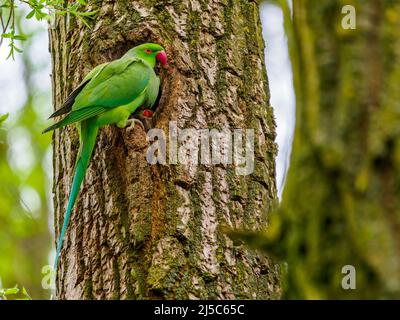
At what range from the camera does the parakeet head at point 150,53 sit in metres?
3.37

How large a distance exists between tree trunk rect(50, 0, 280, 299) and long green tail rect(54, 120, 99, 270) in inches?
1.5

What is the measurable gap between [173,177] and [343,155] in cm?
155

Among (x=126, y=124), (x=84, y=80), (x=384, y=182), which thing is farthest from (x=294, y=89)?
(x=84, y=80)

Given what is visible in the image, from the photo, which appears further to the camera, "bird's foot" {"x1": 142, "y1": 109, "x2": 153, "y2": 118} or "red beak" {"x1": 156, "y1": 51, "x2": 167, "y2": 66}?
"bird's foot" {"x1": 142, "y1": 109, "x2": 153, "y2": 118}

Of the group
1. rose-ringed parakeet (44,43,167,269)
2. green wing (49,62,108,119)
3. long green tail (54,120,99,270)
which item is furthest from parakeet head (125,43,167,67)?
long green tail (54,120,99,270)

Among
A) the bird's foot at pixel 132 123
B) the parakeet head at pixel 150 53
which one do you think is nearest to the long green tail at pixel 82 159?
the bird's foot at pixel 132 123

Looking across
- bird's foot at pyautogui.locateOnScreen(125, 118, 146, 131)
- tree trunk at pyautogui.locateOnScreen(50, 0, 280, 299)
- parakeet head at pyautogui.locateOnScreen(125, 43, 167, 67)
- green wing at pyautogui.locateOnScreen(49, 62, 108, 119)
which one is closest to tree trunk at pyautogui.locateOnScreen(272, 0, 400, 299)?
tree trunk at pyautogui.locateOnScreen(50, 0, 280, 299)

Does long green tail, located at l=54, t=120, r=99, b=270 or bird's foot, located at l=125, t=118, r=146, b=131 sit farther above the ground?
bird's foot, located at l=125, t=118, r=146, b=131

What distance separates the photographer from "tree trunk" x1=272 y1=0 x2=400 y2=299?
144cm

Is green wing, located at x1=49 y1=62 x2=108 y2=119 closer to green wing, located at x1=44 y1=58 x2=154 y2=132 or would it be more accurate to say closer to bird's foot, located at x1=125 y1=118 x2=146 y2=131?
green wing, located at x1=44 y1=58 x2=154 y2=132

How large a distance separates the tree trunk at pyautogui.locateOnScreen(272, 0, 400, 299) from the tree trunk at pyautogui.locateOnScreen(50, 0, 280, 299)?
110cm

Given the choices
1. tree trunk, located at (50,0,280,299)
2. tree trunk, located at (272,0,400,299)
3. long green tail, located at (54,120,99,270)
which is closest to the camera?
tree trunk, located at (272,0,400,299)

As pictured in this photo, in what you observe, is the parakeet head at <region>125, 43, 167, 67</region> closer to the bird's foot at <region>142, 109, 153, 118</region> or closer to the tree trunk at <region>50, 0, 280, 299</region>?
the tree trunk at <region>50, 0, 280, 299</region>

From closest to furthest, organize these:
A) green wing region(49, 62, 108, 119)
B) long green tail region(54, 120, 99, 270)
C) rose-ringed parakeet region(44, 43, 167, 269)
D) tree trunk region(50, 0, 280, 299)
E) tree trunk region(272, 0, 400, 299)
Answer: tree trunk region(272, 0, 400, 299) → tree trunk region(50, 0, 280, 299) → long green tail region(54, 120, 99, 270) → rose-ringed parakeet region(44, 43, 167, 269) → green wing region(49, 62, 108, 119)
